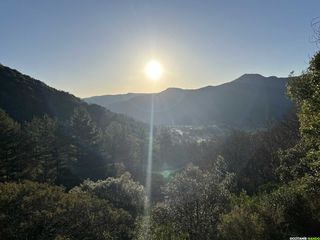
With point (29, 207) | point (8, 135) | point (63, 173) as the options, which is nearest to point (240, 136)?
point (63, 173)

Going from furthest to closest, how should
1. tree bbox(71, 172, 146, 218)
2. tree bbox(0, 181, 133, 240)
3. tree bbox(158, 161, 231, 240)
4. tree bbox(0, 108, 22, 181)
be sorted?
tree bbox(0, 108, 22, 181)
tree bbox(71, 172, 146, 218)
tree bbox(158, 161, 231, 240)
tree bbox(0, 181, 133, 240)

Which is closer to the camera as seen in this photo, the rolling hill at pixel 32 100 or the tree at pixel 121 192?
the tree at pixel 121 192

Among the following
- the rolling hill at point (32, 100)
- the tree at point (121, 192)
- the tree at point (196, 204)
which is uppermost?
the rolling hill at point (32, 100)

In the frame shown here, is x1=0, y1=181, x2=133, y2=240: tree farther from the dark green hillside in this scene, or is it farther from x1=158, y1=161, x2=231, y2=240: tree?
the dark green hillside

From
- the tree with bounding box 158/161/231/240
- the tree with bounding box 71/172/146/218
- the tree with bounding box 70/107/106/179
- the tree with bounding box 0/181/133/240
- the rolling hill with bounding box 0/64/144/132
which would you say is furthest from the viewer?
the rolling hill with bounding box 0/64/144/132

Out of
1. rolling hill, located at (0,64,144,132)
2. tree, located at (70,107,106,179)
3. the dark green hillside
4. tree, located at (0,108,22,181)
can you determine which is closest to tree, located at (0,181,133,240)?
tree, located at (0,108,22,181)

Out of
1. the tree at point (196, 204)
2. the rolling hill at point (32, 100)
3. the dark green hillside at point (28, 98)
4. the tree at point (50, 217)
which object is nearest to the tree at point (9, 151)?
the tree at point (50, 217)

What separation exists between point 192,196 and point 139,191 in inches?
904

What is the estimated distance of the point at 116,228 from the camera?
28.5 meters

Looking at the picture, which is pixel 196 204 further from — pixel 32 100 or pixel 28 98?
pixel 28 98

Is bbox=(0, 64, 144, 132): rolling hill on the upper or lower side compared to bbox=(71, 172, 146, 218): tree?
upper

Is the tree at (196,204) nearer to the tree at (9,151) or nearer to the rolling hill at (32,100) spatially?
the tree at (9,151)

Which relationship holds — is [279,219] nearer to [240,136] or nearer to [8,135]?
[8,135]

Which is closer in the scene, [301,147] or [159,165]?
[301,147]
